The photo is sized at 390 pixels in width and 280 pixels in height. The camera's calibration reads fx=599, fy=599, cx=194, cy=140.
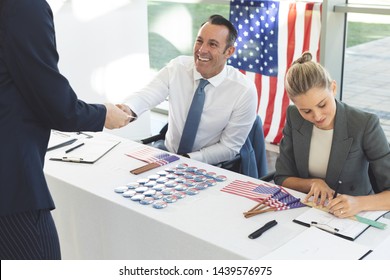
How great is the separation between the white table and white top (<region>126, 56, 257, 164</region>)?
0.45 metres

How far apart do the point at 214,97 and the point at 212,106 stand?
0.18 feet

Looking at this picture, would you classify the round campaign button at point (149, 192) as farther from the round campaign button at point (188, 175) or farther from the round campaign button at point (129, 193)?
the round campaign button at point (188, 175)

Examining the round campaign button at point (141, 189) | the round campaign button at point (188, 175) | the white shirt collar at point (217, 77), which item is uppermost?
the white shirt collar at point (217, 77)

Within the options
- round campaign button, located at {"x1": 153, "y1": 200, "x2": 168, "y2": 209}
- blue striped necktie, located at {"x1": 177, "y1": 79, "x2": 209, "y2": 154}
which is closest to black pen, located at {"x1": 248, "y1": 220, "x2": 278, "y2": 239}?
round campaign button, located at {"x1": 153, "y1": 200, "x2": 168, "y2": 209}

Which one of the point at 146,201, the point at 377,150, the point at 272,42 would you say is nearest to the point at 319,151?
the point at 377,150

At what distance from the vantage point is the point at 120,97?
5.90 m

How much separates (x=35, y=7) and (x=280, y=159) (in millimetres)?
1416

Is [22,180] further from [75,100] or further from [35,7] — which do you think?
[35,7]

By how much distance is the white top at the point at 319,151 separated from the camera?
2.70 metres

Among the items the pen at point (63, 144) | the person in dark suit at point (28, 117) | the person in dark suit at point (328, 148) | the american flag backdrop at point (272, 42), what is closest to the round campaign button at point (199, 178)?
the person in dark suit at point (328, 148)

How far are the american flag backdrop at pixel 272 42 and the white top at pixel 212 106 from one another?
212cm

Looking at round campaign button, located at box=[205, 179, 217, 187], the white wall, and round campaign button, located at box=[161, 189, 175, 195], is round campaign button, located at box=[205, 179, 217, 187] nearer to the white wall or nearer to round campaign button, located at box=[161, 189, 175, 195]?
round campaign button, located at box=[161, 189, 175, 195]

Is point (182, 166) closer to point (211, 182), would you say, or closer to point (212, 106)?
point (211, 182)

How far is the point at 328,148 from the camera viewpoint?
2.70 meters
